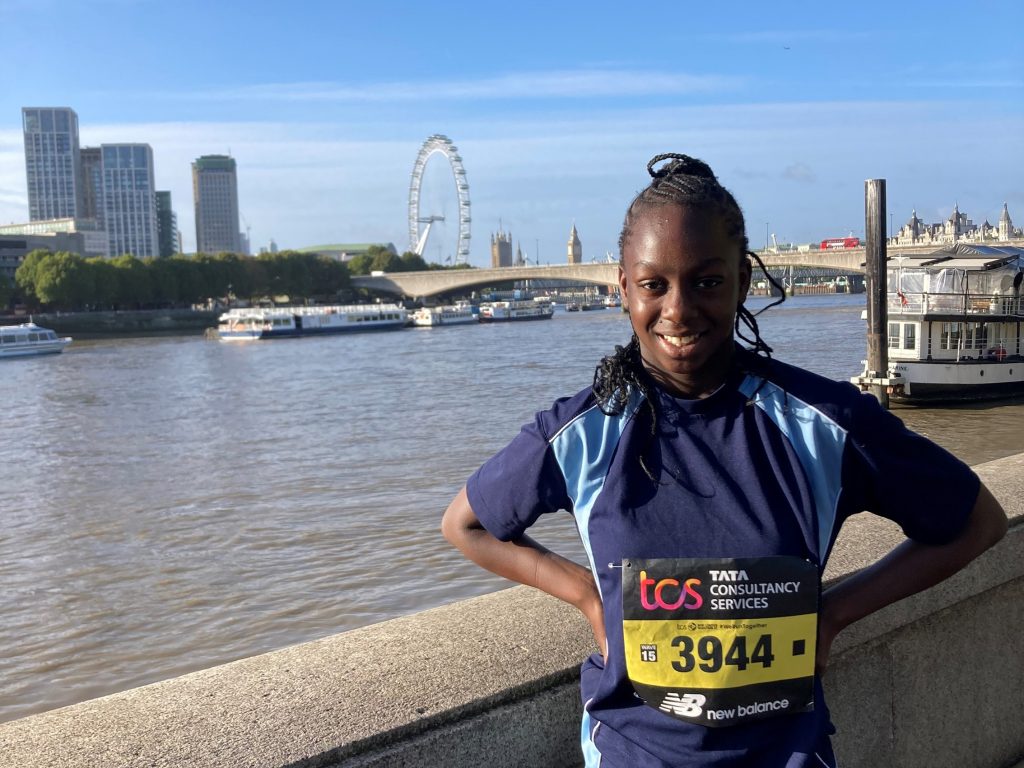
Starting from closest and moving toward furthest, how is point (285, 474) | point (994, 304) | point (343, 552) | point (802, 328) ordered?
1. point (343, 552)
2. point (285, 474)
3. point (994, 304)
4. point (802, 328)

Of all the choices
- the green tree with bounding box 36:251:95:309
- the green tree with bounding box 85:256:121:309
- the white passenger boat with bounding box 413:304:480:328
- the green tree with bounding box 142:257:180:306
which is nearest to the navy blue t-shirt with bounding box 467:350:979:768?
the white passenger boat with bounding box 413:304:480:328

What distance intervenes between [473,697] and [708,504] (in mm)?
507

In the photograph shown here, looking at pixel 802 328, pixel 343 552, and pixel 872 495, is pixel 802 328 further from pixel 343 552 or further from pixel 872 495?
pixel 872 495

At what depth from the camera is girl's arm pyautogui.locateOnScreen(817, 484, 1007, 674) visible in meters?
1.36

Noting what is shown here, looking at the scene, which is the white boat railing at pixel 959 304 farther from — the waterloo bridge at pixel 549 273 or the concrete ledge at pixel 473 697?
the waterloo bridge at pixel 549 273

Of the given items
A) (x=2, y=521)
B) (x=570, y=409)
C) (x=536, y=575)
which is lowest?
(x=2, y=521)

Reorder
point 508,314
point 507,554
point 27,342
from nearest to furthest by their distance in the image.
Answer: point 507,554 → point 27,342 → point 508,314

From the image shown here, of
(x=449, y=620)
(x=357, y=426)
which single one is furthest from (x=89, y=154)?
(x=449, y=620)

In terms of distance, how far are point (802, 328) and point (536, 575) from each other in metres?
44.3

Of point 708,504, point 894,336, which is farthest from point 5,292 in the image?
point 708,504

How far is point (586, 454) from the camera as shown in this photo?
52.8 inches

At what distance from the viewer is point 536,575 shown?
1463mm

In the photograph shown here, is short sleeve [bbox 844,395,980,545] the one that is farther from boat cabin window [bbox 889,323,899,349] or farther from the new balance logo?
boat cabin window [bbox 889,323,899,349]

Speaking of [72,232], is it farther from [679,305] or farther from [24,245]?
[679,305]
